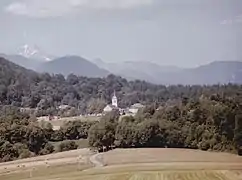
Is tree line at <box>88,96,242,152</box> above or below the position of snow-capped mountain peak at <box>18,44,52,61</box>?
below

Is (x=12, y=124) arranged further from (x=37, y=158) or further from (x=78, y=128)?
(x=37, y=158)

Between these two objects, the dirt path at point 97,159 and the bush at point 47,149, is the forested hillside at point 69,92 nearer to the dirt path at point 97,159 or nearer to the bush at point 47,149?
the bush at point 47,149

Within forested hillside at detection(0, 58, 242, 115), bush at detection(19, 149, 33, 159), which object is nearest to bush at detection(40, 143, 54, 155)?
bush at detection(19, 149, 33, 159)

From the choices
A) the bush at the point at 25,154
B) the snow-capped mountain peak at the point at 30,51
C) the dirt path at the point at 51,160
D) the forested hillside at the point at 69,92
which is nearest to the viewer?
the dirt path at the point at 51,160

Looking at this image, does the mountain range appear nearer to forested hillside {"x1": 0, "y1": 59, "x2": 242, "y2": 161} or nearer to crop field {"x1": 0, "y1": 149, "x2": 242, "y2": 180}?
forested hillside {"x1": 0, "y1": 59, "x2": 242, "y2": 161}

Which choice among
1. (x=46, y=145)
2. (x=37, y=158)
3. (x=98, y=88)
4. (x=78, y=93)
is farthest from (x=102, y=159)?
(x=98, y=88)

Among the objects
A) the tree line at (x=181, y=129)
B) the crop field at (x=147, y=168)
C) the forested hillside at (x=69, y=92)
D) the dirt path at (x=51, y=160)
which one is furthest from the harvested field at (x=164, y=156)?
the forested hillside at (x=69, y=92)

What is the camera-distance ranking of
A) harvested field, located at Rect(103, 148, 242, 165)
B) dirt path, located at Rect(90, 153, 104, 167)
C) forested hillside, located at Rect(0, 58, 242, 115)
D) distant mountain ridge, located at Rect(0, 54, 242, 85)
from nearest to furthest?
1. harvested field, located at Rect(103, 148, 242, 165)
2. dirt path, located at Rect(90, 153, 104, 167)
3. distant mountain ridge, located at Rect(0, 54, 242, 85)
4. forested hillside, located at Rect(0, 58, 242, 115)

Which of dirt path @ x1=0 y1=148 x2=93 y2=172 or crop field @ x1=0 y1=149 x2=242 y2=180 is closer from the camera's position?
crop field @ x1=0 y1=149 x2=242 y2=180
